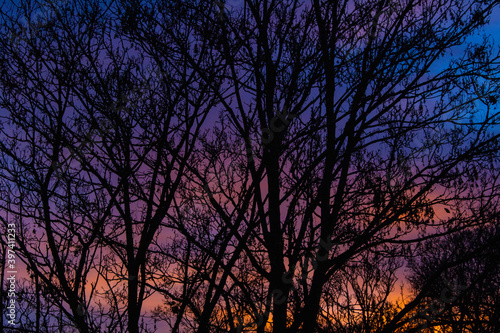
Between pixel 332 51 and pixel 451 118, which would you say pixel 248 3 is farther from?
pixel 451 118

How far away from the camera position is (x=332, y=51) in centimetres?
554

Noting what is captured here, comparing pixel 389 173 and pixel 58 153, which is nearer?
pixel 389 173

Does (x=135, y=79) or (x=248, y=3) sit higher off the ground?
(x=248, y=3)

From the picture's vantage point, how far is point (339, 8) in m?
5.89

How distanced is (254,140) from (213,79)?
3.72ft

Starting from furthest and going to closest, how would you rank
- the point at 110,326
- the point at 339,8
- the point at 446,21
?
the point at 110,326, the point at 339,8, the point at 446,21

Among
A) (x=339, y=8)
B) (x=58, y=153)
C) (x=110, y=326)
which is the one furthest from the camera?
(x=110, y=326)

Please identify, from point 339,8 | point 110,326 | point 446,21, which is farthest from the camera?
point 110,326

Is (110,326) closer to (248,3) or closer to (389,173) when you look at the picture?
(389,173)

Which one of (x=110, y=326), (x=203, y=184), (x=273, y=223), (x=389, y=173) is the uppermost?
(x=203, y=184)

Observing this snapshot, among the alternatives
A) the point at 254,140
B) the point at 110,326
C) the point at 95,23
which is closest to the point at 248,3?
the point at 254,140

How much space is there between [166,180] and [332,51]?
305cm

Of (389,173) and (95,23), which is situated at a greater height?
(95,23)

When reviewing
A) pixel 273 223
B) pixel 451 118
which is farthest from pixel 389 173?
pixel 273 223
